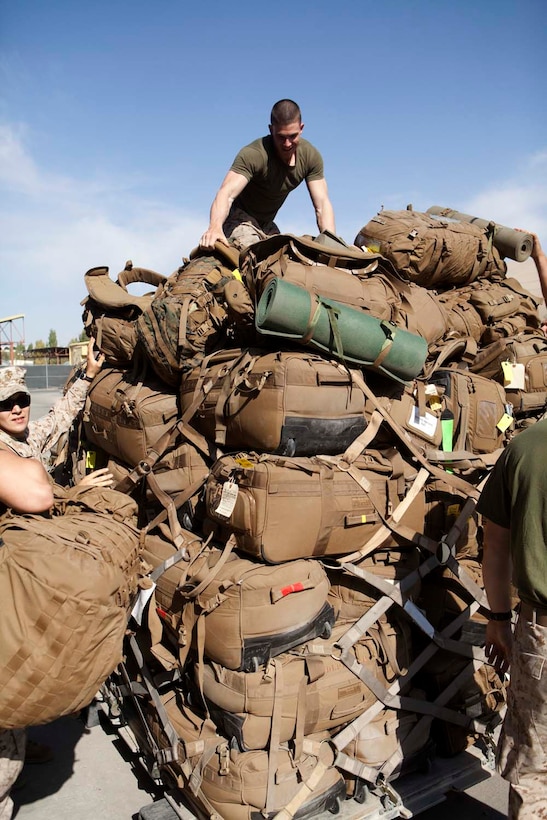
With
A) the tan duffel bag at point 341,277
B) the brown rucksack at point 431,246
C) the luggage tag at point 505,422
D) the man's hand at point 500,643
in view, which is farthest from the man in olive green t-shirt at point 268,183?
the man's hand at point 500,643

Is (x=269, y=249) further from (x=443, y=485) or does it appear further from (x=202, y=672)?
(x=202, y=672)

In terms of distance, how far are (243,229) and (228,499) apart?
9.21ft

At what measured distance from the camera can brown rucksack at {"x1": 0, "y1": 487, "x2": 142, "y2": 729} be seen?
2.26 meters

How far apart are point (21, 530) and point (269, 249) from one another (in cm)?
216

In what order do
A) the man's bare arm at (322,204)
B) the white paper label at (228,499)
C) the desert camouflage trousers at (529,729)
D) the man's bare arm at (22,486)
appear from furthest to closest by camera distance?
the man's bare arm at (322,204), the white paper label at (228,499), the man's bare arm at (22,486), the desert camouflage trousers at (529,729)

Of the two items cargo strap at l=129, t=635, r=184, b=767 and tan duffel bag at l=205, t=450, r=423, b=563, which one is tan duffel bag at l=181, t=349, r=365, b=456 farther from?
cargo strap at l=129, t=635, r=184, b=767

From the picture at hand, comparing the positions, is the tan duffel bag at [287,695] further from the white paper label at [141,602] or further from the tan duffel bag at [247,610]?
the white paper label at [141,602]

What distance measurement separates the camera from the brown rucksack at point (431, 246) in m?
4.68

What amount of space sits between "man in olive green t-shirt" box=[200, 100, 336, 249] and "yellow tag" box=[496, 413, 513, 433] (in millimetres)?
2382

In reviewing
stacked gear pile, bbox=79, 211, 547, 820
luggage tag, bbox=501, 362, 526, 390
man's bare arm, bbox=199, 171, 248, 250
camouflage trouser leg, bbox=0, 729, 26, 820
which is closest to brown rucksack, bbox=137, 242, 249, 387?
stacked gear pile, bbox=79, 211, 547, 820

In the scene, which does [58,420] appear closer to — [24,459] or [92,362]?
[92,362]

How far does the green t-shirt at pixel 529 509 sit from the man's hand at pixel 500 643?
38 centimetres

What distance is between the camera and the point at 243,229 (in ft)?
16.4

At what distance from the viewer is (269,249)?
3.63 meters
